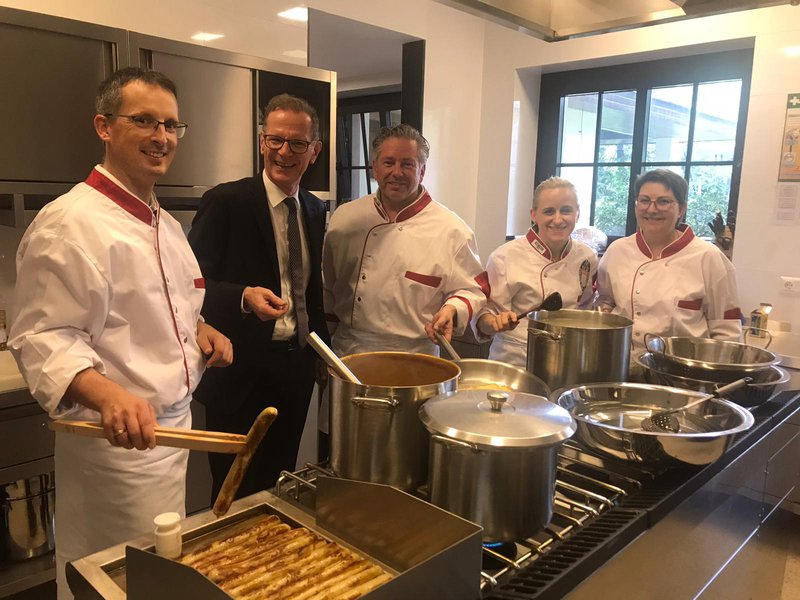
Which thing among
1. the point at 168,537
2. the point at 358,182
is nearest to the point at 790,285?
the point at 168,537

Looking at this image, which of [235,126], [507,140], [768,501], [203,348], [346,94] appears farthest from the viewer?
[346,94]

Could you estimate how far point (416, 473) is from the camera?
0.96m

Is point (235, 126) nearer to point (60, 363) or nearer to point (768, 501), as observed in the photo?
point (60, 363)

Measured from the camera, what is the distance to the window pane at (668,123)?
2.92 metres

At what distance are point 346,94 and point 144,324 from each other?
3.68 metres

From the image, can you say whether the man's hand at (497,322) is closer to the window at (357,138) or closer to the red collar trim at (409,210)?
the red collar trim at (409,210)

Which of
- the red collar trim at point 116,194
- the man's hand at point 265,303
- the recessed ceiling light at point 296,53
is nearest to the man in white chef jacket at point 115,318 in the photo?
the red collar trim at point 116,194

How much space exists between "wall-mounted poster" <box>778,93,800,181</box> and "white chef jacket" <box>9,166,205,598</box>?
7.44 feet

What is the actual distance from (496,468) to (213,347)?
708 millimetres

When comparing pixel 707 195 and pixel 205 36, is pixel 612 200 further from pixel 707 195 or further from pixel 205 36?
pixel 205 36

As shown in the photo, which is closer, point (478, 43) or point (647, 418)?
point (647, 418)

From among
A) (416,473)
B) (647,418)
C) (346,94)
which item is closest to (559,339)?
(647,418)

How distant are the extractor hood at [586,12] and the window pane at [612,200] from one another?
5.56ft

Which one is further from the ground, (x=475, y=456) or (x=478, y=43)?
(x=478, y=43)
